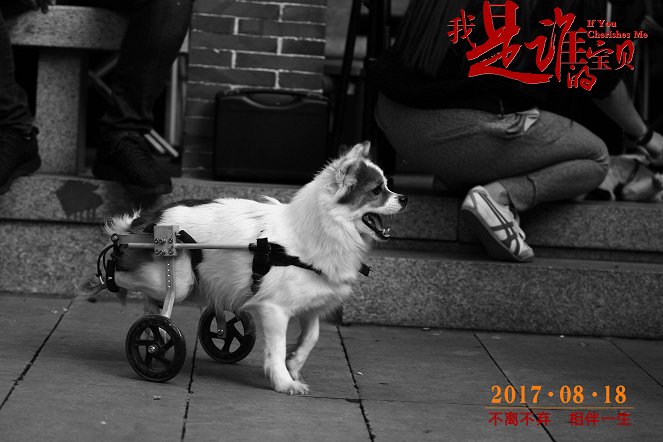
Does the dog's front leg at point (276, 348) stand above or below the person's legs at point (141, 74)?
below

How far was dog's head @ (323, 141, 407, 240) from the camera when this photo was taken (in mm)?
3881

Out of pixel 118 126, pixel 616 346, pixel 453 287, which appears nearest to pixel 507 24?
pixel 453 287

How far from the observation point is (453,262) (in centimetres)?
521

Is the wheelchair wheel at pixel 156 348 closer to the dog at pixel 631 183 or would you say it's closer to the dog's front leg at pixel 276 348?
the dog's front leg at pixel 276 348

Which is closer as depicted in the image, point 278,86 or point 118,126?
point 118,126

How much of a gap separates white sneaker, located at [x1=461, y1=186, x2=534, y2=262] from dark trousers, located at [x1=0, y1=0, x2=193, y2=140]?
1649 millimetres

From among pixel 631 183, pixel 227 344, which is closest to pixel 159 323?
pixel 227 344

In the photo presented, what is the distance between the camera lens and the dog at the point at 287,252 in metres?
3.91

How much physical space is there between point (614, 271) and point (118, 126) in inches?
99.4

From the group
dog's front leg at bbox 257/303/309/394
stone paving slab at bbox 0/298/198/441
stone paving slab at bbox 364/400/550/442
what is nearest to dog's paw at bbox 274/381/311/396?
dog's front leg at bbox 257/303/309/394

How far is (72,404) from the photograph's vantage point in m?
3.64

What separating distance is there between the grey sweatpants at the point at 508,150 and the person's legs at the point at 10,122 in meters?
1.80

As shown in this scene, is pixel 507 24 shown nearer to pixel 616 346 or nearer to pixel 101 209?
pixel 616 346
